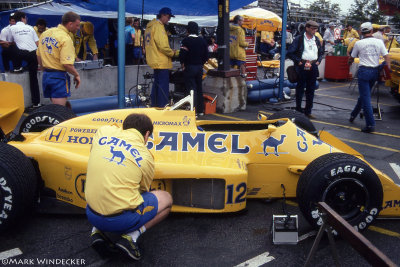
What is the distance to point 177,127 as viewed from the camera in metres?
4.30

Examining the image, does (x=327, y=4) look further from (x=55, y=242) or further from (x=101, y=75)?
(x=55, y=242)

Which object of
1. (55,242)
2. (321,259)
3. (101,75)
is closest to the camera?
(321,259)

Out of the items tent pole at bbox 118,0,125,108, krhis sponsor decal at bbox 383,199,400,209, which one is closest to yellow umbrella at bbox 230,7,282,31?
tent pole at bbox 118,0,125,108

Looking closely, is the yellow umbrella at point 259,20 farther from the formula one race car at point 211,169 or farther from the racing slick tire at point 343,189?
the racing slick tire at point 343,189

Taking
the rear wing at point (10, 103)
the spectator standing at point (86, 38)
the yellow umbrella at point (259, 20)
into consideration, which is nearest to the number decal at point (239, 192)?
the rear wing at point (10, 103)

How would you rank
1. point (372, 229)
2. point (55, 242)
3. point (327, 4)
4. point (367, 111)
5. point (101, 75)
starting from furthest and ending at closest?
point (327, 4) < point (101, 75) < point (367, 111) < point (372, 229) < point (55, 242)

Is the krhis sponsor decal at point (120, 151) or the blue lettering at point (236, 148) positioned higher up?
the krhis sponsor decal at point (120, 151)

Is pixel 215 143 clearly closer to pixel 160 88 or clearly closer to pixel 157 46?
pixel 160 88

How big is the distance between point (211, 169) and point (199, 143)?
1.66 ft

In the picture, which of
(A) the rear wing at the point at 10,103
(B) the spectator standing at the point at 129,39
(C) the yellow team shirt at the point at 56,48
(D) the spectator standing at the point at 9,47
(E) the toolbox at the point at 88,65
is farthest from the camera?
(B) the spectator standing at the point at 129,39

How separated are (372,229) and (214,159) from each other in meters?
1.64

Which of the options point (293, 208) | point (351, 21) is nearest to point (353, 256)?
point (293, 208)

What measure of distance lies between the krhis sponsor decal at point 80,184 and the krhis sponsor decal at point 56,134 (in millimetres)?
581

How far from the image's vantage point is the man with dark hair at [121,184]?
2990mm
